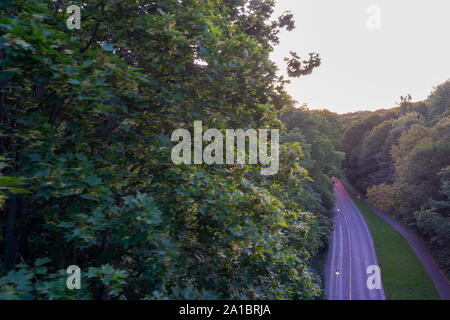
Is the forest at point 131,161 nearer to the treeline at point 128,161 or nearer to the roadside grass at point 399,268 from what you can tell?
the treeline at point 128,161

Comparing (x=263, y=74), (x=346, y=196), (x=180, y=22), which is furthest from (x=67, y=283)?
(x=346, y=196)

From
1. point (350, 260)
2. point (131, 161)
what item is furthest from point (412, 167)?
point (131, 161)

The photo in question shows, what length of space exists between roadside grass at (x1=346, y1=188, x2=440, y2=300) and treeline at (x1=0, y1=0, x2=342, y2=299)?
71.6ft

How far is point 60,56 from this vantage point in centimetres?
398

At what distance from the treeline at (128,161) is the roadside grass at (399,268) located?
21830 mm

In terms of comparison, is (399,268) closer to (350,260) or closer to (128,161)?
(350,260)

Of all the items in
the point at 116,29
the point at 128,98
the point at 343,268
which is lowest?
the point at 343,268

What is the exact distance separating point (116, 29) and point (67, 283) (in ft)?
15.1

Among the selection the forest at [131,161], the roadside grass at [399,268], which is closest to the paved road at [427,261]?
the roadside grass at [399,268]

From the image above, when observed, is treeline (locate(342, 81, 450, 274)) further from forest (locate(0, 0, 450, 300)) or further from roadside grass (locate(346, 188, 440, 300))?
forest (locate(0, 0, 450, 300))

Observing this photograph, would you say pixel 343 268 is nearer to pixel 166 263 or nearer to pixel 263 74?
pixel 263 74

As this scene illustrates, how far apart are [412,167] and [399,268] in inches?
440

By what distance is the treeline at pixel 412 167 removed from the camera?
25.1 metres
